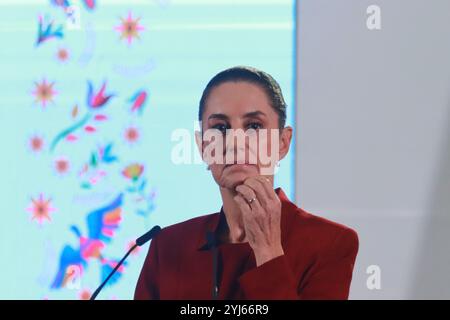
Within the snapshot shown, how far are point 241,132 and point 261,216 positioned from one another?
23 centimetres

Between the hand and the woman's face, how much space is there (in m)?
0.03

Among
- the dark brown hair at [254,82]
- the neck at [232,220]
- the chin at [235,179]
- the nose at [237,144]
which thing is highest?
the dark brown hair at [254,82]

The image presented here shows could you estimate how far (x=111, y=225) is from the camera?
200 centimetres

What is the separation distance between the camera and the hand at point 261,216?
6.15 feet

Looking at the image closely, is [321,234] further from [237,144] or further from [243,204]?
[237,144]

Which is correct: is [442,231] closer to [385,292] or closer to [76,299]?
[385,292]

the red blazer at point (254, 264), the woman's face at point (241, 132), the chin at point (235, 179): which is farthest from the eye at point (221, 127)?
the red blazer at point (254, 264)

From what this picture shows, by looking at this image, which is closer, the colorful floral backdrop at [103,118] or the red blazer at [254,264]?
the red blazer at [254,264]

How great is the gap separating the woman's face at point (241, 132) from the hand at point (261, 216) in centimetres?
3

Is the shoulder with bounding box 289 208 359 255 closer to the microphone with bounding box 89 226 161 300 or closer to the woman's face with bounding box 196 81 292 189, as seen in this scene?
the woman's face with bounding box 196 81 292 189

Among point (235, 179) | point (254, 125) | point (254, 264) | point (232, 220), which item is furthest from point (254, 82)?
point (254, 264)

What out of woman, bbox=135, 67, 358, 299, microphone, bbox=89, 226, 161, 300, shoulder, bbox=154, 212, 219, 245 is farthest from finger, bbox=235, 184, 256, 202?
microphone, bbox=89, 226, 161, 300

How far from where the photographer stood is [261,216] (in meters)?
1.89

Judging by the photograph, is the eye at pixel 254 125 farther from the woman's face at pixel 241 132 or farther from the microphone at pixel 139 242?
the microphone at pixel 139 242
